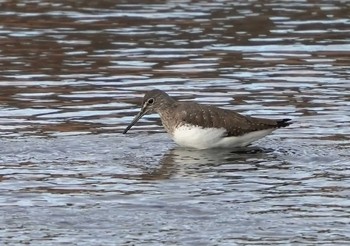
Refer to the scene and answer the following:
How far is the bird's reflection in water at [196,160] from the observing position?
50.7ft

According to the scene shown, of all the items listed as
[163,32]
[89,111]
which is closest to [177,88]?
[89,111]

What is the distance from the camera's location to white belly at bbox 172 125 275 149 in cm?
1655

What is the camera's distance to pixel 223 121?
657 inches

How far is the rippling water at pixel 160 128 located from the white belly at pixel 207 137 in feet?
0.52

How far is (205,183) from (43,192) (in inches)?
71.5

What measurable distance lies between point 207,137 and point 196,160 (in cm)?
50

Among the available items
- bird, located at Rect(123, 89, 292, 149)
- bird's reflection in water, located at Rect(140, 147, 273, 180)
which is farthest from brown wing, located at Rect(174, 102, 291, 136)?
bird's reflection in water, located at Rect(140, 147, 273, 180)

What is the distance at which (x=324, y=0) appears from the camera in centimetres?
2975

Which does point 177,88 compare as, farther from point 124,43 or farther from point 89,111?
point 124,43

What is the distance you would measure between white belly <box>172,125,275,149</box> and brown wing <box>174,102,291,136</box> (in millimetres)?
60

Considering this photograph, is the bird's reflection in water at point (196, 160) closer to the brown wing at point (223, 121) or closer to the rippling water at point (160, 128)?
the rippling water at point (160, 128)

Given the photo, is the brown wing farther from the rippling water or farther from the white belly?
the rippling water

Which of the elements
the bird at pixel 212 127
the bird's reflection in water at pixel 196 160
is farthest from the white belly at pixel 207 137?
the bird's reflection in water at pixel 196 160

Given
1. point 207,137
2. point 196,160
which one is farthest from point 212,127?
point 196,160
